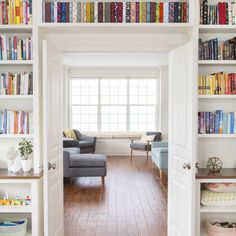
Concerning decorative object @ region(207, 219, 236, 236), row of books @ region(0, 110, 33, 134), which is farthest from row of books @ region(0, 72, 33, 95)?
decorative object @ region(207, 219, 236, 236)

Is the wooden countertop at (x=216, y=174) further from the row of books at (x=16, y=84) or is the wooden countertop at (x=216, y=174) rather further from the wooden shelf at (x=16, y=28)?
the wooden shelf at (x=16, y=28)

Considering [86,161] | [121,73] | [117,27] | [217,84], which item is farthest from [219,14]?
[121,73]

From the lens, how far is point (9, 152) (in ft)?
11.7

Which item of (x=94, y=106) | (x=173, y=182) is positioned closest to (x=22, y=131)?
(x=173, y=182)

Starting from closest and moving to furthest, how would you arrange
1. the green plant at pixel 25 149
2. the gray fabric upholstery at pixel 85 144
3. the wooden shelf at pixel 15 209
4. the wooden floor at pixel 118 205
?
the wooden shelf at pixel 15 209
the green plant at pixel 25 149
the wooden floor at pixel 118 205
the gray fabric upholstery at pixel 85 144

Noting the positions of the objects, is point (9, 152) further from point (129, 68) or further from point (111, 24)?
point (129, 68)

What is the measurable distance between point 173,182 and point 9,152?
5.83 ft

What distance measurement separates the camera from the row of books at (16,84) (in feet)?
11.4

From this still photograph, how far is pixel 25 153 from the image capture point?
3.50 metres

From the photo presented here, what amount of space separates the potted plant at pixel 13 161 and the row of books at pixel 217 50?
2.11m

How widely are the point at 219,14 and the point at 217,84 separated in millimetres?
692

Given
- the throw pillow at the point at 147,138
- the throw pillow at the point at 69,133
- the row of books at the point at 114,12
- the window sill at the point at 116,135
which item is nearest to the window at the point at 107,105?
the window sill at the point at 116,135

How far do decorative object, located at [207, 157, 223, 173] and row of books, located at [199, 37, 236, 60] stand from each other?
104cm

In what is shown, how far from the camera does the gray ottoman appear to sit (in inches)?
267
